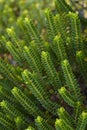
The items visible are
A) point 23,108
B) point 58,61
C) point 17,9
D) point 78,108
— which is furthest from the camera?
point 17,9

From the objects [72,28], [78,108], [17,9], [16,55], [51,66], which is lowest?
[78,108]

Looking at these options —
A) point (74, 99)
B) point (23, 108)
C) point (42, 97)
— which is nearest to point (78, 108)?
point (74, 99)

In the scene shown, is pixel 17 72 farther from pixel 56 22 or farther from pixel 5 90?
pixel 56 22

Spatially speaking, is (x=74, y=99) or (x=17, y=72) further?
(x=17, y=72)

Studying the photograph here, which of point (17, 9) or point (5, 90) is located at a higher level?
point (17, 9)

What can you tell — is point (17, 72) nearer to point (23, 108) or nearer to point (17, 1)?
point (23, 108)

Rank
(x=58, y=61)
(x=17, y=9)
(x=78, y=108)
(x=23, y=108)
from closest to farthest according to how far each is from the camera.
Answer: (x=78, y=108), (x=23, y=108), (x=58, y=61), (x=17, y=9)
